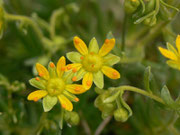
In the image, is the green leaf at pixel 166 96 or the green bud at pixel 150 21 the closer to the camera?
the green leaf at pixel 166 96

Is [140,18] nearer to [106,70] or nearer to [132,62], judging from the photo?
[106,70]

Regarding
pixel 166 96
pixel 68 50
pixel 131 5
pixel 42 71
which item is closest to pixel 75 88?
pixel 42 71

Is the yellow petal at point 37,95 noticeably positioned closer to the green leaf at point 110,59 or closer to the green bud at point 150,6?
the green leaf at point 110,59

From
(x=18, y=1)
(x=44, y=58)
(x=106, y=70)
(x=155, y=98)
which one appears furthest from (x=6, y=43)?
(x=155, y=98)

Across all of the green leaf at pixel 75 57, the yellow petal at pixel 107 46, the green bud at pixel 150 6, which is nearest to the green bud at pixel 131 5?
the green bud at pixel 150 6

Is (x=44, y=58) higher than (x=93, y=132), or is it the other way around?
(x=44, y=58)

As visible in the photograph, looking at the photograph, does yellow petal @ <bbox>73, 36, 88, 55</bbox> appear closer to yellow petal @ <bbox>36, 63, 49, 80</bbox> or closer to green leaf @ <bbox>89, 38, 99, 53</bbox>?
green leaf @ <bbox>89, 38, 99, 53</bbox>

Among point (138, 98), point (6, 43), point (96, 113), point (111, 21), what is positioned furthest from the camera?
point (6, 43)
